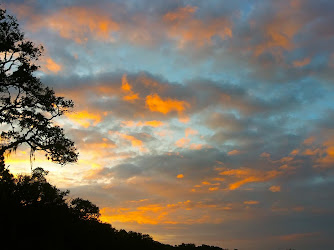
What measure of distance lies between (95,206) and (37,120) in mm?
10556

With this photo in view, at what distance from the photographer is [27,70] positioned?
2523cm

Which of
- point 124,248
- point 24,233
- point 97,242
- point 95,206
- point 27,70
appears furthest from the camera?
point 95,206

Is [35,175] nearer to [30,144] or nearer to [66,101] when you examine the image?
[30,144]

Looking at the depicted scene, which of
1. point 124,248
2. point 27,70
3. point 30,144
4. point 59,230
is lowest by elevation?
point 124,248

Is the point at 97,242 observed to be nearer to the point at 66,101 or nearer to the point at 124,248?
the point at 124,248

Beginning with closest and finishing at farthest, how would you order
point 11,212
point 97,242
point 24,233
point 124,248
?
point 24,233, point 11,212, point 97,242, point 124,248

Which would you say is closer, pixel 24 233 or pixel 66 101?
pixel 24 233

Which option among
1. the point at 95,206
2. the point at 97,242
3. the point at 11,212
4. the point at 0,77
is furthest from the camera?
the point at 95,206

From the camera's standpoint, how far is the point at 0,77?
77.4 feet

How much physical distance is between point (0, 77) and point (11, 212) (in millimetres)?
14803

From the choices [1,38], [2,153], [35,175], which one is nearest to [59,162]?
[35,175]

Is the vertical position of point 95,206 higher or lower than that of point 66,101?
lower

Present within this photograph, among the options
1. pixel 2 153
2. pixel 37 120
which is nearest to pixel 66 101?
pixel 37 120

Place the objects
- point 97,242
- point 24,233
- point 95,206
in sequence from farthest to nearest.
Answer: point 95,206
point 97,242
point 24,233
